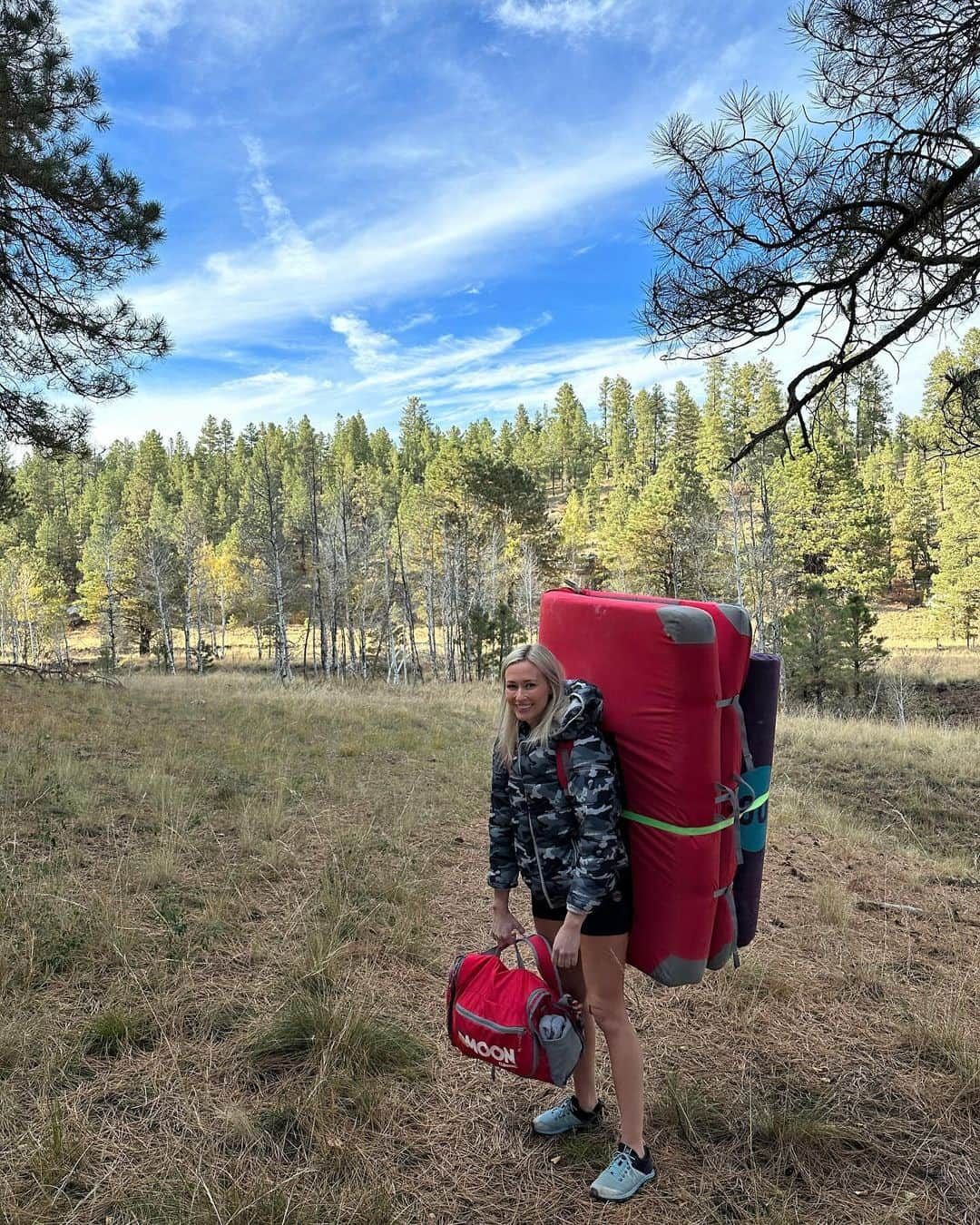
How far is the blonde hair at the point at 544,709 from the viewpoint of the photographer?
2305mm

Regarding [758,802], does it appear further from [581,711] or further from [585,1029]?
[585,1029]

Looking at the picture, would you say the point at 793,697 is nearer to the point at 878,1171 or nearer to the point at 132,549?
the point at 878,1171

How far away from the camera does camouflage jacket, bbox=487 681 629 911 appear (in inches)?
84.0

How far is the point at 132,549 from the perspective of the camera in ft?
136

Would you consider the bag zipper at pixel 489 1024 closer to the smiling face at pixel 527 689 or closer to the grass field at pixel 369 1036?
the grass field at pixel 369 1036

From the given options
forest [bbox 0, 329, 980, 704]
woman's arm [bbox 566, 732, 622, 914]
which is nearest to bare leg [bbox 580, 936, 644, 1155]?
woman's arm [bbox 566, 732, 622, 914]

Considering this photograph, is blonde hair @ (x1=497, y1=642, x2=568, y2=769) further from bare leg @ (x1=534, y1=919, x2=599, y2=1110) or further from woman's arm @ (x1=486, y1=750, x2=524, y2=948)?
bare leg @ (x1=534, y1=919, x2=599, y2=1110)

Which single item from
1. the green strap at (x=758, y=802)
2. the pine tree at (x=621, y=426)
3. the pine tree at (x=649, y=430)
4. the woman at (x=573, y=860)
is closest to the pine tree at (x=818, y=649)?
the green strap at (x=758, y=802)

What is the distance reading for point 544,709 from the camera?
2.40 m

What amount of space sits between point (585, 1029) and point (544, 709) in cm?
122

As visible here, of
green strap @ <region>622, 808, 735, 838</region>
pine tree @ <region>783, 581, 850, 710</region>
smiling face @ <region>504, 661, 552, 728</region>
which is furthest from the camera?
pine tree @ <region>783, 581, 850, 710</region>

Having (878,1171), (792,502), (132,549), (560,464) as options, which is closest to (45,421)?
(878,1171)

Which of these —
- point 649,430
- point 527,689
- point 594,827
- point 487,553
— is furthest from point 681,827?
point 649,430

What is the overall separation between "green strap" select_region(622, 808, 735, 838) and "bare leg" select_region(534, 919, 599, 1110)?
0.57 metres
